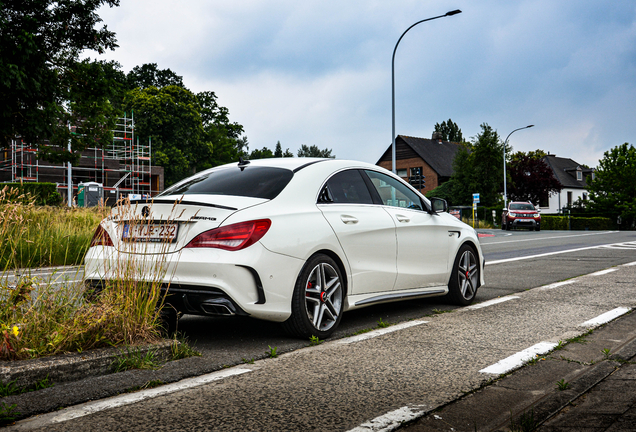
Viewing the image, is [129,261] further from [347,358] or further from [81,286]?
[347,358]

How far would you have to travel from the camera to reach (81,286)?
15.9 feet

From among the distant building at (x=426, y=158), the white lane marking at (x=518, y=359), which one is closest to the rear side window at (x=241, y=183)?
the white lane marking at (x=518, y=359)

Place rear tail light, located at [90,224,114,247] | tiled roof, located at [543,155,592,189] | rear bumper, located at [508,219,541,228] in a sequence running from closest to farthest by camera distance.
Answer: rear tail light, located at [90,224,114,247] < rear bumper, located at [508,219,541,228] < tiled roof, located at [543,155,592,189]

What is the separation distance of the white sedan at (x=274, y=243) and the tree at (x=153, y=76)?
6850 centimetres

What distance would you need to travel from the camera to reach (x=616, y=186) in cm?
5684

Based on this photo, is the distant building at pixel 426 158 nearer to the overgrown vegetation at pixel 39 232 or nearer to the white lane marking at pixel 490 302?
the overgrown vegetation at pixel 39 232

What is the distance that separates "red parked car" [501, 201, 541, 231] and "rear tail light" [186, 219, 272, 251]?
37471 mm

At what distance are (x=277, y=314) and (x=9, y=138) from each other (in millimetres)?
18281

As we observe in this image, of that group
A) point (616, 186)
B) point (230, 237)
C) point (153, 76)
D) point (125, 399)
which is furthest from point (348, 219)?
point (153, 76)

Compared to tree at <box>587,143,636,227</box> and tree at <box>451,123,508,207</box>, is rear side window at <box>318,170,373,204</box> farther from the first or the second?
tree at <box>587,143,636,227</box>

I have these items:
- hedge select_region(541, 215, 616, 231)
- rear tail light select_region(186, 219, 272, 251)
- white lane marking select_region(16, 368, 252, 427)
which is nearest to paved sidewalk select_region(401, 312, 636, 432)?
white lane marking select_region(16, 368, 252, 427)

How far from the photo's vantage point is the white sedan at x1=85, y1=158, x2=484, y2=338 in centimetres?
457

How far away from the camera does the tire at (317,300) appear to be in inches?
192

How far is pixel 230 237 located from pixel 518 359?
227cm
